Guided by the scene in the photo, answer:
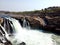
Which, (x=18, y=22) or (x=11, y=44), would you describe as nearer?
(x=11, y=44)

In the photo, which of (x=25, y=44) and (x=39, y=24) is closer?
(x=25, y=44)

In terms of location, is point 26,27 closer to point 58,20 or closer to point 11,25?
point 11,25

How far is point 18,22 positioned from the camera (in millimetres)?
20844

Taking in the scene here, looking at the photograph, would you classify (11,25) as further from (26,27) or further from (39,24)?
(39,24)

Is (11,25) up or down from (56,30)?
up

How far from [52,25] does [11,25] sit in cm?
643

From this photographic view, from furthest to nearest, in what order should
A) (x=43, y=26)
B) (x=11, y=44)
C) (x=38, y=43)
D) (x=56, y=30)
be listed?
(x=43, y=26) → (x=56, y=30) → (x=38, y=43) → (x=11, y=44)

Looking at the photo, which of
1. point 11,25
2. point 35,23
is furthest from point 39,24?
point 11,25

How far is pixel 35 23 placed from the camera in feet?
70.5

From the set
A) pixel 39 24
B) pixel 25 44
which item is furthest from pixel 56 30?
pixel 25 44

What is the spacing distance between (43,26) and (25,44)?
8.76 metres

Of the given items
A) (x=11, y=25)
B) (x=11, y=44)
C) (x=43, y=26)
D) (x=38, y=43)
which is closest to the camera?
(x=11, y=44)

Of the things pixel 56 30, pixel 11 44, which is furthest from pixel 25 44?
pixel 56 30

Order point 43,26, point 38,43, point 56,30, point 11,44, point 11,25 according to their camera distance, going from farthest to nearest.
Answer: point 43,26 < point 56,30 < point 11,25 < point 38,43 < point 11,44
